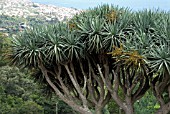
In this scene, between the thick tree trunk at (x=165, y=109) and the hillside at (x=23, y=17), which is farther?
the hillside at (x=23, y=17)

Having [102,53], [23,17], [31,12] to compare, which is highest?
[31,12]

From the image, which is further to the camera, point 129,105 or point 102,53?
point 129,105

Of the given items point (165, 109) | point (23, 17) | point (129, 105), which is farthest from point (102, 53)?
point (23, 17)

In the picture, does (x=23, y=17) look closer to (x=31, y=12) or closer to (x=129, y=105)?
(x=31, y=12)

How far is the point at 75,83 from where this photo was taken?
10906 millimetres

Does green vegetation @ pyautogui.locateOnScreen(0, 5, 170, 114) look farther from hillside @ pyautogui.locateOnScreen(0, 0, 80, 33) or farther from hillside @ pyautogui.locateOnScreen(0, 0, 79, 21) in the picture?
hillside @ pyautogui.locateOnScreen(0, 0, 79, 21)

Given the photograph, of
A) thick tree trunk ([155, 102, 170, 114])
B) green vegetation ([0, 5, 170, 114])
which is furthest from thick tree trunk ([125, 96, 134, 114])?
thick tree trunk ([155, 102, 170, 114])

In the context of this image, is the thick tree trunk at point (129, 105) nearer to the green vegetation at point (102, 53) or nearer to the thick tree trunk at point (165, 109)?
the green vegetation at point (102, 53)

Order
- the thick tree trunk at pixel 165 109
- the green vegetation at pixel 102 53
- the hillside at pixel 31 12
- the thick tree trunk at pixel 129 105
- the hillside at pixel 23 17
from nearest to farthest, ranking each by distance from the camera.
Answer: the green vegetation at pixel 102 53 → the thick tree trunk at pixel 165 109 → the thick tree trunk at pixel 129 105 → the hillside at pixel 23 17 → the hillside at pixel 31 12

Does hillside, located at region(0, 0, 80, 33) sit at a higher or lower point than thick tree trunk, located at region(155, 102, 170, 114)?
higher

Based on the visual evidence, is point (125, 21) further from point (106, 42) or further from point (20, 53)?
point (20, 53)

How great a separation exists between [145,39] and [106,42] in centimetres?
116

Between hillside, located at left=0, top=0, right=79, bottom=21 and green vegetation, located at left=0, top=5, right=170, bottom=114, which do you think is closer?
green vegetation, located at left=0, top=5, right=170, bottom=114

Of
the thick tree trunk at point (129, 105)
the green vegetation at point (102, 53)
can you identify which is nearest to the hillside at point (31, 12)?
the green vegetation at point (102, 53)
